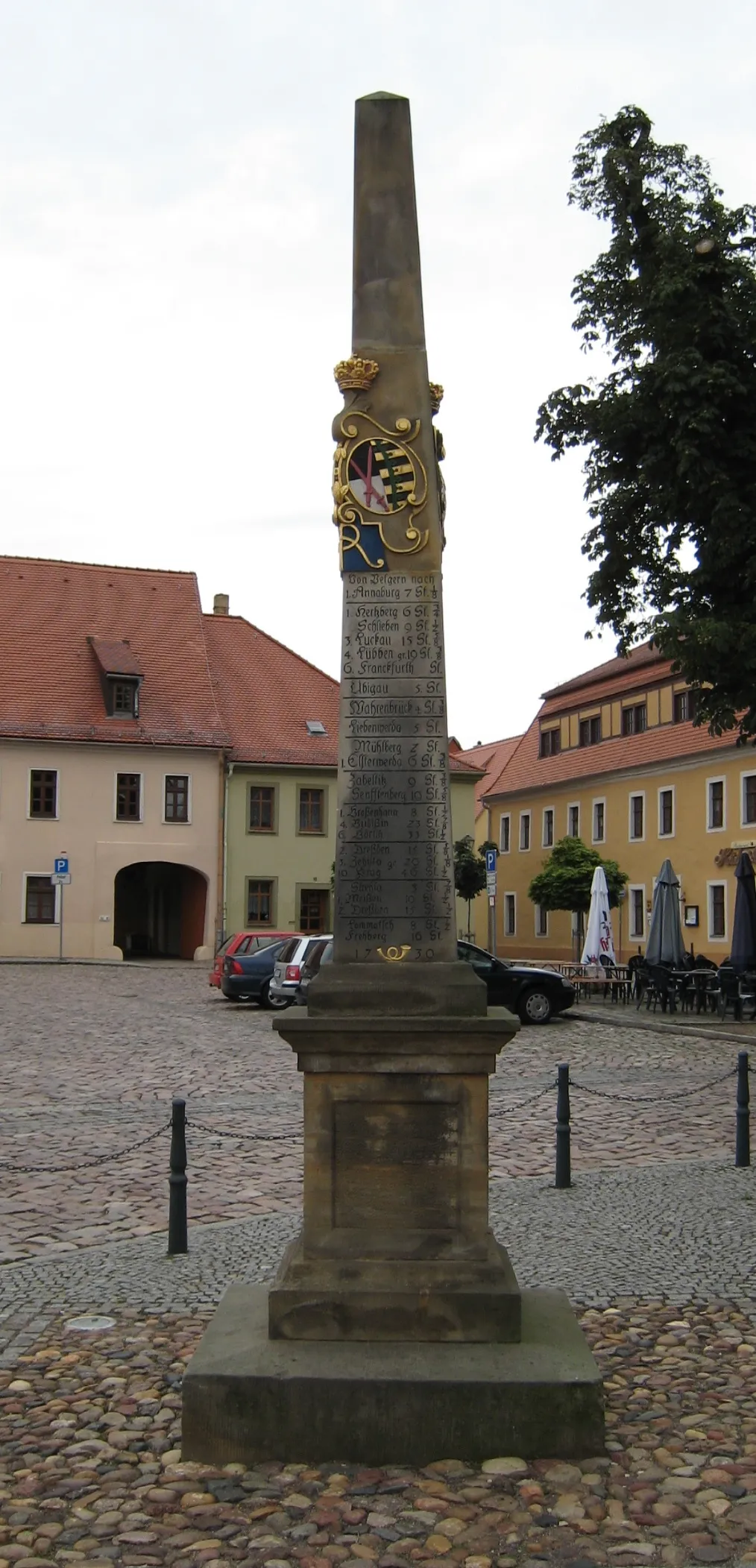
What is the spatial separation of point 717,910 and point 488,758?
28335mm

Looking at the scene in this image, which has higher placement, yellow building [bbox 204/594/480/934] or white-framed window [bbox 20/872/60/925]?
yellow building [bbox 204/594/480/934]

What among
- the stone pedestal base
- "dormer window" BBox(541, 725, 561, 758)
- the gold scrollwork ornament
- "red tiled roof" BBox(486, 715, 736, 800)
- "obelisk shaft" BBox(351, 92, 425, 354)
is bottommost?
the stone pedestal base

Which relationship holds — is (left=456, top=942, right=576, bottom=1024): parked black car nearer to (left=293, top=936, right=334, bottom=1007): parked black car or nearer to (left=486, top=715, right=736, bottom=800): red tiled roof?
(left=293, top=936, right=334, bottom=1007): parked black car

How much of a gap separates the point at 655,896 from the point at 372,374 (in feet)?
70.6

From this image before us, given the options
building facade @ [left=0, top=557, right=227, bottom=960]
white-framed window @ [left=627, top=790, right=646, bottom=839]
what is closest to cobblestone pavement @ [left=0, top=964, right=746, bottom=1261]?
building facade @ [left=0, top=557, right=227, bottom=960]

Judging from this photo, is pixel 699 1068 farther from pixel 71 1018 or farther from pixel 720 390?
pixel 71 1018

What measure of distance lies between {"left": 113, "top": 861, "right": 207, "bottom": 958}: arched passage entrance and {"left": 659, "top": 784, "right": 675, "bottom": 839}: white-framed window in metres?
15.0

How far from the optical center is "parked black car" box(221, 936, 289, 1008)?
2623 cm

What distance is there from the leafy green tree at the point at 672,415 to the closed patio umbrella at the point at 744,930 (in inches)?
177

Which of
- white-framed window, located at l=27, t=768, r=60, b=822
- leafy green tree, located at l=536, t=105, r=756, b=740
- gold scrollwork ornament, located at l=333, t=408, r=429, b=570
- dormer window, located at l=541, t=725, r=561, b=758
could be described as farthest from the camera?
dormer window, located at l=541, t=725, r=561, b=758

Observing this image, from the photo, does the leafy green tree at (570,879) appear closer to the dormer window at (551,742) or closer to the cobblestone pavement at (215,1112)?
the cobblestone pavement at (215,1112)

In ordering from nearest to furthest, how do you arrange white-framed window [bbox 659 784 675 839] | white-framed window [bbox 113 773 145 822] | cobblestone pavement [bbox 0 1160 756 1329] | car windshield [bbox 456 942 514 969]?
1. cobblestone pavement [bbox 0 1160 756 1329]
2. car windshield [bbox 456 942 514 969]
3. white-framed window [bbox 659 784 675 839]
4. white-framed window [bbox 113 773 145 822]

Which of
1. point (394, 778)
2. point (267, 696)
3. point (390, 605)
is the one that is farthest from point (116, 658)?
point (394, 778)

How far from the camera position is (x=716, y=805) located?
4125 centimetres
